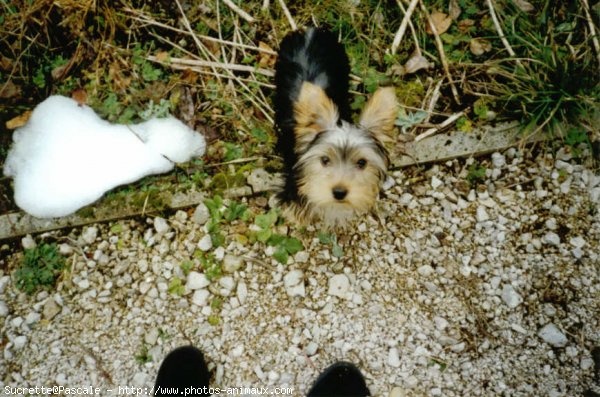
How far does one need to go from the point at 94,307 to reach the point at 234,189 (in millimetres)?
1497

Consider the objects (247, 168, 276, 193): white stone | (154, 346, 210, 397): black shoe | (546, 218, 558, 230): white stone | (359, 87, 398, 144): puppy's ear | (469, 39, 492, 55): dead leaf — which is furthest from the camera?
(469, 39, 492, 55): dead leaf

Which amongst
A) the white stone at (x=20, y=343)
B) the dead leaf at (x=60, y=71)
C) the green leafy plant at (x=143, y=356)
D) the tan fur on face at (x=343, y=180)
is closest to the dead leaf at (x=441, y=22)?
the tan fur on face at (x=343, y=180)

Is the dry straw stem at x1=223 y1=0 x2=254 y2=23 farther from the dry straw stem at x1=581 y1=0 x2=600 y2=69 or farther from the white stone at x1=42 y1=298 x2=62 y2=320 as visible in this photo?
the white stone at x1=42 y1=298 x2=62 y2=320

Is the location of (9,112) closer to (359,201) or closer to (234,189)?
(234,189)

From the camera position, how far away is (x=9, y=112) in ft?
12.2

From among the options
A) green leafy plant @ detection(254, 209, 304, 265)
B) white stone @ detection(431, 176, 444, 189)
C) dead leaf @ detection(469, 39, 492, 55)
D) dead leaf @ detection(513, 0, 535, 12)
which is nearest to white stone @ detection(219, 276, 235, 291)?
green leafy plant @ detection(254, 209, 304, 265)

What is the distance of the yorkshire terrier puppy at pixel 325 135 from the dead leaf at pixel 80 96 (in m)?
1.73

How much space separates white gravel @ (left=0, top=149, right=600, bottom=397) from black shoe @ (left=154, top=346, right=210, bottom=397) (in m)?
0.10

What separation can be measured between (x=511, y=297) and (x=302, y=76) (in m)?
2.44

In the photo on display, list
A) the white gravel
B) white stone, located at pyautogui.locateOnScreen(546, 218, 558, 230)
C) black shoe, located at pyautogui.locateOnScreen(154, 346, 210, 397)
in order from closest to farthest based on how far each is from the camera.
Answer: black shoe, located at pyautogui.locateOnScreen(154, 346, 210, 397) < the white gravel < white stone, located at pyautogui.locateOnScreen(546, 218, 558, 230)

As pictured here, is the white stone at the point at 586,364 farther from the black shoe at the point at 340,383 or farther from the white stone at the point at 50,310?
the white stone at the point at 50,310

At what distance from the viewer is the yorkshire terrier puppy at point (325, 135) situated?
2.79 m

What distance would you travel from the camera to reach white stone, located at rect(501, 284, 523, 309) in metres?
3.40

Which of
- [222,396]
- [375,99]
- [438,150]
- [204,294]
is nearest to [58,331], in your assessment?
[204,294]
